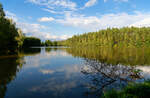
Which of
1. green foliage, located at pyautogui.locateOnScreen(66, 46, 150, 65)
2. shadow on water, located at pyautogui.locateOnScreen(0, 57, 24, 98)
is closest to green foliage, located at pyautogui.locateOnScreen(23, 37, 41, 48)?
green foliage, located at pyautogui.locateOnScreen(66, 46, 150, 65)

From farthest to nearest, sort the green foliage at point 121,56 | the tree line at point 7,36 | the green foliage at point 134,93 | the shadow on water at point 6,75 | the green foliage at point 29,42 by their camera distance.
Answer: the green foliage at point 29,42
the tree line at point 7,36
the green foliage at point 121,56
the shadow on water at point 6,75
the green foliage at point 134,93

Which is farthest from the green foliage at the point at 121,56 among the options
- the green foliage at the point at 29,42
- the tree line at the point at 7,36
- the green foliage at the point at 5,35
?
the green foliage at the point at 29,42

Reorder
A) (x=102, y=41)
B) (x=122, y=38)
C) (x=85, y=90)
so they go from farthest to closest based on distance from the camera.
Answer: (x=102, y=41) → (x=122, y=38) → (x=85, y=90)

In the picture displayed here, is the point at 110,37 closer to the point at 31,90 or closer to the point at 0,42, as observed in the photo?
the point at 0,42

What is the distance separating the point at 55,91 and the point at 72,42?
153 metres

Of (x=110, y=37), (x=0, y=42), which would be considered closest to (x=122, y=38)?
(x=110, y=37)

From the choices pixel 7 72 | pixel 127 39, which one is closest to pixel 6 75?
pixel 7 72

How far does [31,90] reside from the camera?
28.8 feet

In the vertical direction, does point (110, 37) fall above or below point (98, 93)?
above

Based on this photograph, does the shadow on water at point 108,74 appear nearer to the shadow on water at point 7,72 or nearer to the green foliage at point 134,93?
the green foliage at point 134,93

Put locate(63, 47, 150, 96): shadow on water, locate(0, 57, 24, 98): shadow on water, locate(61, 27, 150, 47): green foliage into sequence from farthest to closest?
locate(61, 27, 150, 47): green foliage → locate(63, 47, 150, 96): shadow on water → locate(0, 57, 24, 98): shadow on water

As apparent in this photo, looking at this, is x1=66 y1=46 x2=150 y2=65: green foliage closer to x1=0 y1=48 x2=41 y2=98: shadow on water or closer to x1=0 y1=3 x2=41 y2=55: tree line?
x1=0 y1=48 x2=41 y2=98: shadow on water

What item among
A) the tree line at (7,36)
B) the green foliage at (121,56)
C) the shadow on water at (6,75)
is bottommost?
the shadow on water at (6,75)

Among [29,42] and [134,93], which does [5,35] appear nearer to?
[134,93]
